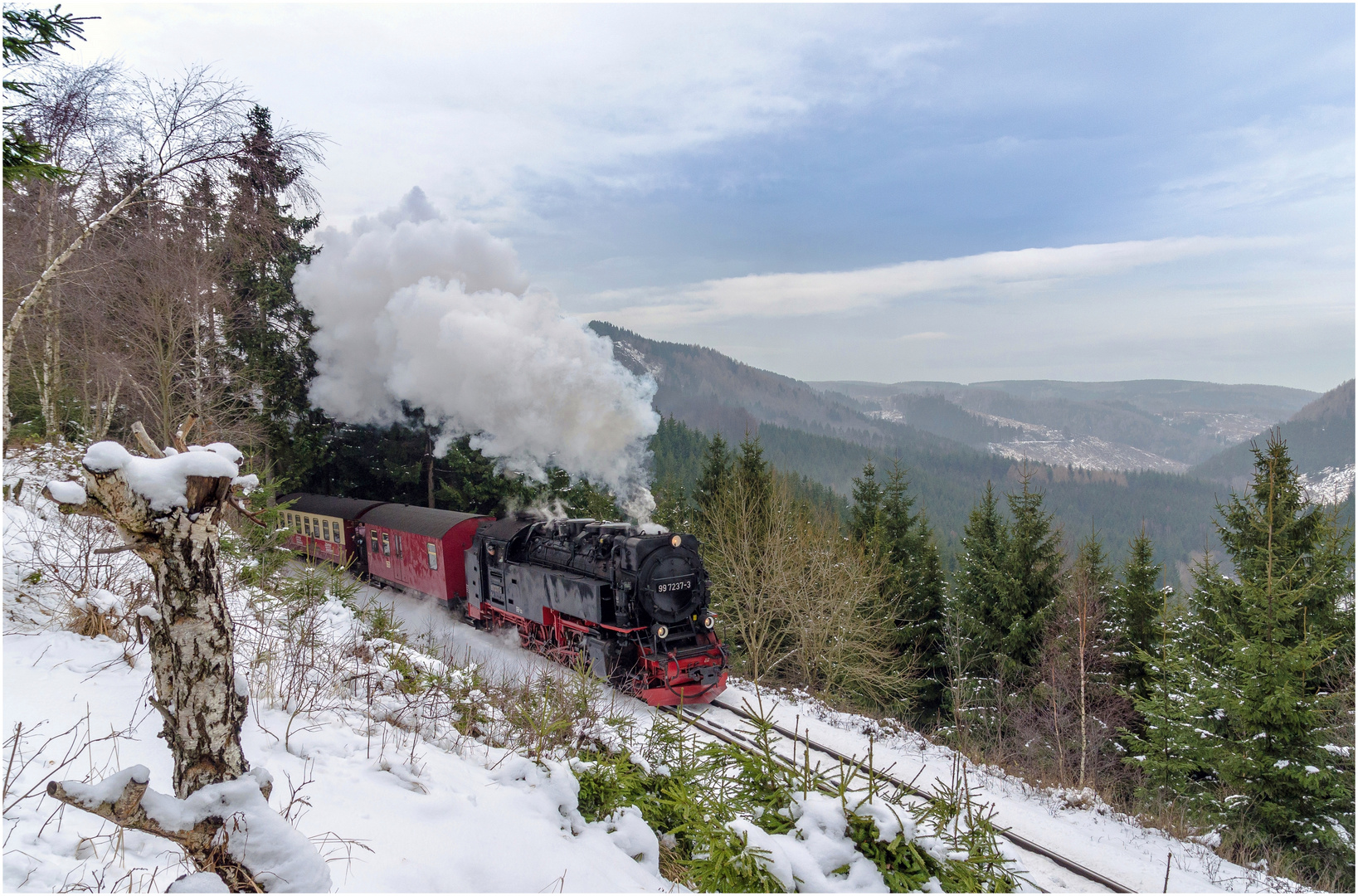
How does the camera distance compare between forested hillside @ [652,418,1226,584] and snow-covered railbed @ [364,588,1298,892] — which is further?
forested hillside @ [652,418,1226,584]

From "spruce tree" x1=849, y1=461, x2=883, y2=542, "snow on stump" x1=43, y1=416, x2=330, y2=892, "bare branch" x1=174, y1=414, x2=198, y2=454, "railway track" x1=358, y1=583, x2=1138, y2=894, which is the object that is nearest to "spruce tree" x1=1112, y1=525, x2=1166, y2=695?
"spruce tree" x1=849, y1=461, x2=883, y2=542

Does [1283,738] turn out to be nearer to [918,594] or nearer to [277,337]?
[918,594]

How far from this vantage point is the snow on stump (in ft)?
8.77

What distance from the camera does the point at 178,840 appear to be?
280 cm

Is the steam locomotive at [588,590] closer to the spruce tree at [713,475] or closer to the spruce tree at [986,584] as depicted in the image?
the spruce tree at [986,584]

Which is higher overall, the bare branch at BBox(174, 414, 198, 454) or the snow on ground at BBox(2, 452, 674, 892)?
the bare branch at BBox(174, 414, 198, 454)

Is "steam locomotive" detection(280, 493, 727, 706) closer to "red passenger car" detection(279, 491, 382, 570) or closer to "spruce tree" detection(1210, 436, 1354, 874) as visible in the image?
"red passenger car" detection(279, 491, 382, 570)

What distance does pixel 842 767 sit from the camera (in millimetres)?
3562

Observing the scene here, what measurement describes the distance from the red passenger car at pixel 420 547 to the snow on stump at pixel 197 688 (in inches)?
555

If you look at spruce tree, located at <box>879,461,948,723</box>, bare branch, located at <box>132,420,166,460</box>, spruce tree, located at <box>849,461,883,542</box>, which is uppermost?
bare branch, located at <box>132,420,166,460</box>

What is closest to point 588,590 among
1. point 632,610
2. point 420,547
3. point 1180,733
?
point 632,610

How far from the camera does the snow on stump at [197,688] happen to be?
2.67 meters

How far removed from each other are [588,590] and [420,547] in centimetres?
730

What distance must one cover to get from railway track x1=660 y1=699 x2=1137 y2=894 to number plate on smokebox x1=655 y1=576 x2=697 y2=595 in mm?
2022
